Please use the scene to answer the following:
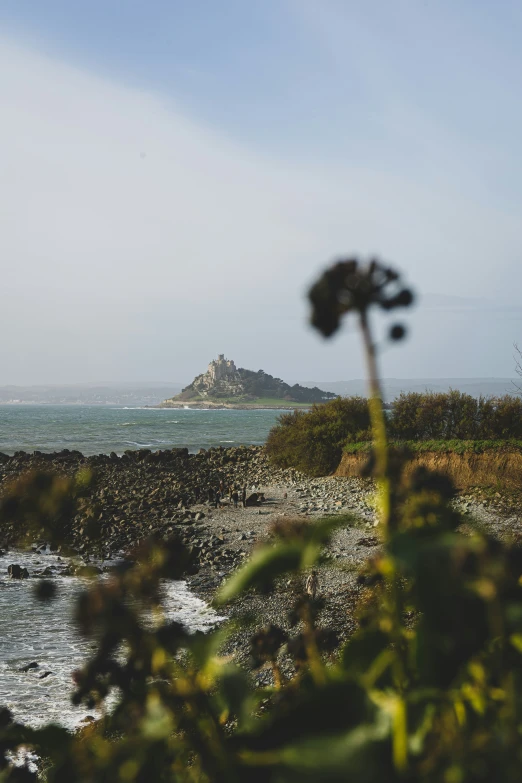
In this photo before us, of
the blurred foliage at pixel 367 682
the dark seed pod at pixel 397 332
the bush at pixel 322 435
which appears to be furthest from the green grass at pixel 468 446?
the dark seed pod at pixel 397 332

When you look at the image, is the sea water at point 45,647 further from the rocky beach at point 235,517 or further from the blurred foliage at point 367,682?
the blurred foliage at point 367,682

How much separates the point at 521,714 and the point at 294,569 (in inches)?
12.2

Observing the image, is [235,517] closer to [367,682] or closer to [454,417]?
[454,417]

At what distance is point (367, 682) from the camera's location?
872mm

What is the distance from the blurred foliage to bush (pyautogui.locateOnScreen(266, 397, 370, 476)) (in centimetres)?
2363

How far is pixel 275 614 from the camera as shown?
10.3m

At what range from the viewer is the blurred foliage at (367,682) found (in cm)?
71

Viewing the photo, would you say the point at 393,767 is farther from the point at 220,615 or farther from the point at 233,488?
the point at 233,488

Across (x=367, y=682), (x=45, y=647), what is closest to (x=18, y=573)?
(x=45, y=647)

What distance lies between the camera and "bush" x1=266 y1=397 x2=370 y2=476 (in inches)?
980

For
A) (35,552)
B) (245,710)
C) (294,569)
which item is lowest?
(35,552)

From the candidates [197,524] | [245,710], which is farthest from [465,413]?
[245,710]

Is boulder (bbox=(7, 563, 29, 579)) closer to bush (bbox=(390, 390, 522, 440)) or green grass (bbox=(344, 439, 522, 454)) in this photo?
green grass (bbox=(344, 439, 522, 454))

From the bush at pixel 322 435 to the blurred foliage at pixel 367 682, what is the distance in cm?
2363
